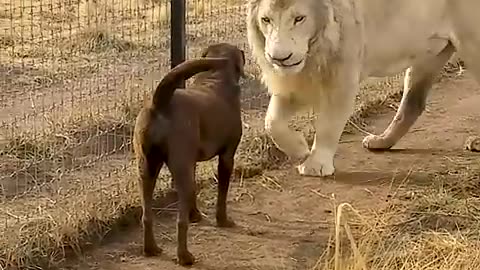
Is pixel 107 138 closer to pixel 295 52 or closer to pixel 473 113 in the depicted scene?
pixel 295 52

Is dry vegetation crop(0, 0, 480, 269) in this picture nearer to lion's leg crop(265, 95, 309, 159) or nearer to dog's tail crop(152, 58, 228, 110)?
lion's leg crop(265, 95, 309, 159)

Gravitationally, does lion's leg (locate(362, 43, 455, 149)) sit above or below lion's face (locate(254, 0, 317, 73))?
below

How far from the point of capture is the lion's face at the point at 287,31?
4.38 m

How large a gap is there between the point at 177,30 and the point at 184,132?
120cm

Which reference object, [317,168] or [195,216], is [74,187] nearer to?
[195,216]

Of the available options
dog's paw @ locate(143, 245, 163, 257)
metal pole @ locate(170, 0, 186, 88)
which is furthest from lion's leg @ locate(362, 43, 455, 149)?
dog's paw @ locate(143, 245, 163, 257)

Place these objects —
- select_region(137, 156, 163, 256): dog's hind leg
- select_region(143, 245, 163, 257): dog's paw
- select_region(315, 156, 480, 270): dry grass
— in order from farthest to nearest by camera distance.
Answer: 1. select_region(143, 245, 163, 257): dog's paw
2. select_region(137, 156, 163, 256): dog's hind leg
3. select_region(315, 156, 480, 270): dry grass

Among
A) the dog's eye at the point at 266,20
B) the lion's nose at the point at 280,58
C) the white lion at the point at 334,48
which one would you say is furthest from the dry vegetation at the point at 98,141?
the dog's eye at the point at 266,20

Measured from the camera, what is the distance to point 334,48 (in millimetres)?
4621

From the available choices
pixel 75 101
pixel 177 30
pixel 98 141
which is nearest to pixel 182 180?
pixel 177 30

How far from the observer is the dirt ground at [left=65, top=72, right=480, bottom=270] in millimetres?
3838

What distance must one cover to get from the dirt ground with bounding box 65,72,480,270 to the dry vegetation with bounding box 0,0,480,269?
147 mm

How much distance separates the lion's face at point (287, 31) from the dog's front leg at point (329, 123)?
371 mm

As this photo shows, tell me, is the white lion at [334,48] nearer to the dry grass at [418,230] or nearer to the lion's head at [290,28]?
the lion's head at [290,28]
